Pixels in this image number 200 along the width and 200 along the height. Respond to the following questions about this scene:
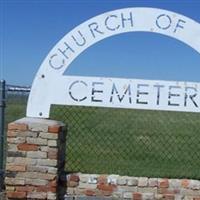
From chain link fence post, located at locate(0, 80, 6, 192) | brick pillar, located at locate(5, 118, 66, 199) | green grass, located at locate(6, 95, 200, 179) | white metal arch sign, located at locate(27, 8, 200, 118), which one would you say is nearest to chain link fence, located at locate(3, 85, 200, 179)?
green grass, located at locate(6, 95, 200, 179)

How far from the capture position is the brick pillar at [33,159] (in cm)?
649

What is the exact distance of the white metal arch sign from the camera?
649 cm

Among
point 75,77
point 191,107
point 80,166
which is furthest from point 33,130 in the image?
point 80,166

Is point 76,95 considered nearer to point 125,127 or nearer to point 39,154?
point 39,154

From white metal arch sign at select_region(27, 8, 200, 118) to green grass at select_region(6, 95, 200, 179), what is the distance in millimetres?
1861

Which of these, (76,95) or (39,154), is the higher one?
(76,95)

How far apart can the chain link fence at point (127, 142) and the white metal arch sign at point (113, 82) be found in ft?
4.08

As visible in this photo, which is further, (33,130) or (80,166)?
(80,166)

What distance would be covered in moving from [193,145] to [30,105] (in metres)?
6.09

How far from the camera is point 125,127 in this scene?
13719 millimetres

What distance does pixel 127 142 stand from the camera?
11.9 meters

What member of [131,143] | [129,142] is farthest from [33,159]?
[129,142]

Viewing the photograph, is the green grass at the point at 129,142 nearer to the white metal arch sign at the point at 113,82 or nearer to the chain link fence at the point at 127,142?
the chain link fence at the point at 127,142

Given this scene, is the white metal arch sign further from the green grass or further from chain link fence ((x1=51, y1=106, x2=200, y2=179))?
chain link fence ((x1=51, y1=106, x2=200, y2=179))
